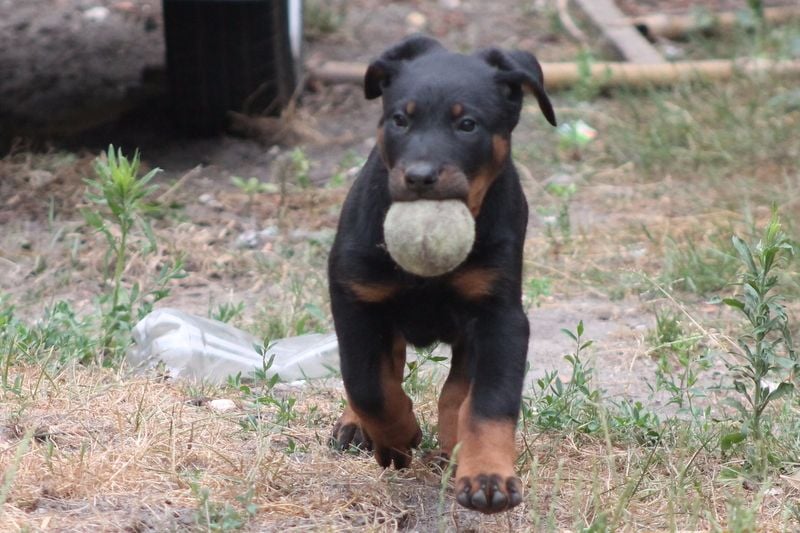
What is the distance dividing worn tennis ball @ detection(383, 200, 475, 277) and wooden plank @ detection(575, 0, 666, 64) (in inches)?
233

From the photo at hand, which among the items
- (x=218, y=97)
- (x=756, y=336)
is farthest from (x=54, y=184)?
(x=756, y=336)

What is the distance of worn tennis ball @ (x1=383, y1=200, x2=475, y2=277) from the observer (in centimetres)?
302

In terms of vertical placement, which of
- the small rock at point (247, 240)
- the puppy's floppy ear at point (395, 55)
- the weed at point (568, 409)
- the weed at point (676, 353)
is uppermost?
the puppy's floppy ear at point (395, 55)

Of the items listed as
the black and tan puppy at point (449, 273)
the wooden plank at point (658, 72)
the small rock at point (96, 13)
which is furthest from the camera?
the small rock at point (96, 13)

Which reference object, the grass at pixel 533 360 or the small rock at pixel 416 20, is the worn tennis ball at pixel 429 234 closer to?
the grass at pixel 533 360

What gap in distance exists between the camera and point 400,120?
318 cm

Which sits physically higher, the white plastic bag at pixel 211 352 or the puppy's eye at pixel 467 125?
the puppy's eye at pixel 467 125

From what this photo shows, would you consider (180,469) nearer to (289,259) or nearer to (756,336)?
(756,336)

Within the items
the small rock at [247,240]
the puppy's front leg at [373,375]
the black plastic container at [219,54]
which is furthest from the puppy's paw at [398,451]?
the black plastic container at [219,54]

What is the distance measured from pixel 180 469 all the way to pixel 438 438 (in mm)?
742

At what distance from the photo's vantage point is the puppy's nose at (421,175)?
2988 mm

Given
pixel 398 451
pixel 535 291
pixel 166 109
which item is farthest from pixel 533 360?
pixel 166 109

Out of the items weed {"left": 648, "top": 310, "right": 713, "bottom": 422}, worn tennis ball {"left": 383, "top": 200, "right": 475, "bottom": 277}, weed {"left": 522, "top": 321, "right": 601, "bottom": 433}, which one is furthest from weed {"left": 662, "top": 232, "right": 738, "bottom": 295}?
worn tennis ball {"left": 383, "top": 200, "right": 475, "bottom": 277}

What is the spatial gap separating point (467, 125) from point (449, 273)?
38 cm
